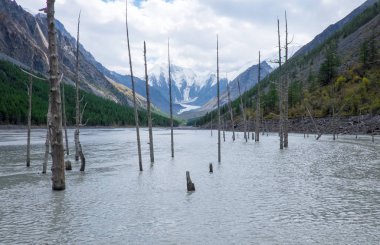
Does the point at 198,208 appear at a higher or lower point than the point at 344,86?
lower

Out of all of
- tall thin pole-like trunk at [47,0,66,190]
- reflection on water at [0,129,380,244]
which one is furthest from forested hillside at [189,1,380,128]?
tall thin pole-like trunk at [47,0,66,190]

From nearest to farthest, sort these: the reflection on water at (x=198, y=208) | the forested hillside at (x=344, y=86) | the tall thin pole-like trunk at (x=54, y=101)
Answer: the reflection on water at (x=198, y=208)
the tall thin pole-like trunk at (x=54, y=101)
the forested hillside at (x=344, y=86)

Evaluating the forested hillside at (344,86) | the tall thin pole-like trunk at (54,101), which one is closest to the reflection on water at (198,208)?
the tall thin pole-like trunk at (54,101)

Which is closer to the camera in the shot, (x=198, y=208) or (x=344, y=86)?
(x=198, y=208)

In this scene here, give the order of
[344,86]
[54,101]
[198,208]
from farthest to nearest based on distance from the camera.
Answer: [344,86] < [54,101] < [198,208]

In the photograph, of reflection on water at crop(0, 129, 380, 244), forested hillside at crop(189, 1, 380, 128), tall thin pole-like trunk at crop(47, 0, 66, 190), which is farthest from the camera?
forested hillside at crop(189, 1, 380, 128)

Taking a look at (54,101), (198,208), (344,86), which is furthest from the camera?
(344,86)

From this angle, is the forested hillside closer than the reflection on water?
No

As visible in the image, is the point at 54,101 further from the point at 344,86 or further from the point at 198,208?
the point at 344,86

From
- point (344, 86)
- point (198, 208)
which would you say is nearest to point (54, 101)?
point (198, 208)

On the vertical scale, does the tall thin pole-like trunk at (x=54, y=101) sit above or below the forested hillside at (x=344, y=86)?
below

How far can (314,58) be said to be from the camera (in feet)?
616

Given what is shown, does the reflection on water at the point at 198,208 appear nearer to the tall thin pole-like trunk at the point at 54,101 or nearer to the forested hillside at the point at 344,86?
the tall thin pole-like trunk at the point at 54,101

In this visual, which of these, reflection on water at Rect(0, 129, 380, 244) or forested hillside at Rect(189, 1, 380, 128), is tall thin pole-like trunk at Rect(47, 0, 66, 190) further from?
forested hillside at Rect(189, 1, 380, 128)
